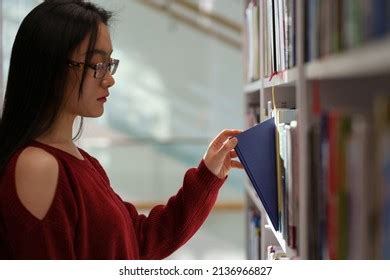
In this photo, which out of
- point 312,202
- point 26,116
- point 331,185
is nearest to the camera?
point 331,185

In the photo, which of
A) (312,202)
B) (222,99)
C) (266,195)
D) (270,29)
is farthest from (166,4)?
(312,202)

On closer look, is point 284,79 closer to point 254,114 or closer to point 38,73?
point 38,73

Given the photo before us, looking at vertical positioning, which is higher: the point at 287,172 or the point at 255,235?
the point at 287,172

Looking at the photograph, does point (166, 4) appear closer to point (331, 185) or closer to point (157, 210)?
point (157, 210)

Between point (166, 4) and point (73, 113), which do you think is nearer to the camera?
point (73, 113)

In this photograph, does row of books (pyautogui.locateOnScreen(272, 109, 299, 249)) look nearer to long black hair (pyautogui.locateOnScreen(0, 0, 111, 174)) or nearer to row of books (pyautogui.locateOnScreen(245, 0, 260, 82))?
long black hair (pyautogui.locateOnScreen(0, 0, 111, 174))

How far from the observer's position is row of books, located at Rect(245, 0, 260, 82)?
6.76ft

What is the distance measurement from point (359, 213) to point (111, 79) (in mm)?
713

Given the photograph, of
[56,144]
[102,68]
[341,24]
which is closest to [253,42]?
[102,68]

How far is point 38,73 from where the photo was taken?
4.02 ft

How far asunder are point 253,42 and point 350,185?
55.2 inches

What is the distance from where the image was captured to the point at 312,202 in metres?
1.04

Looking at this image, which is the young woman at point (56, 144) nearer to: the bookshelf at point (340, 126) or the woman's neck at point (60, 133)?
the woman's neck at point (60, 133)

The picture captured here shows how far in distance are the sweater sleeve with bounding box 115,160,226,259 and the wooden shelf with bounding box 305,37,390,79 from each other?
662 mm
